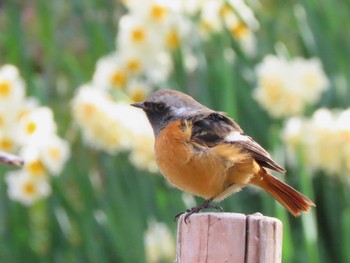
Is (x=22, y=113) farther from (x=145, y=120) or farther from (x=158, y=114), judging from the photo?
(x=158, y=114)

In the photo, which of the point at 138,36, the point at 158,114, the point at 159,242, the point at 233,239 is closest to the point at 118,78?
the point at 138,36

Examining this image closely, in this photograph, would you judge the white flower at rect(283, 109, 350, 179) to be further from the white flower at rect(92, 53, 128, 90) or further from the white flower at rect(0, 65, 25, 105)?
the white flower at rect(0, 65, 25, 105)

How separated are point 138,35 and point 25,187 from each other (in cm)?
85

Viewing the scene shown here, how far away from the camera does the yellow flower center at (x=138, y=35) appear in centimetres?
443

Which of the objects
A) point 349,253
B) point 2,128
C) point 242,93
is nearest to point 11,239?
point 2,128

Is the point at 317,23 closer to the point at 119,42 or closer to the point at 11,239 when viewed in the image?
the point at 119,42

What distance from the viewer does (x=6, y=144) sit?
13.7ft

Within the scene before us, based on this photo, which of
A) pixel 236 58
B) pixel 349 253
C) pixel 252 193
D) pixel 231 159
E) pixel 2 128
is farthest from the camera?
pixel 236 58

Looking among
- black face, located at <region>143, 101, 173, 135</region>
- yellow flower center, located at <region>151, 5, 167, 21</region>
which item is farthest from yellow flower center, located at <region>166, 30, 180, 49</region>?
black face, located at <region>143, 101, 173, 135</region>

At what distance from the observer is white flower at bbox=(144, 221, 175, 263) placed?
4.30 m

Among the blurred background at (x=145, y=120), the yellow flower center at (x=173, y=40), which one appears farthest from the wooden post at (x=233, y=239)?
the yellow flower center at (x=173, y=40)

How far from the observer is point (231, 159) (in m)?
3.07

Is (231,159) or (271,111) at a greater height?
(271,111)

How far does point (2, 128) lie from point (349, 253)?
152cm
